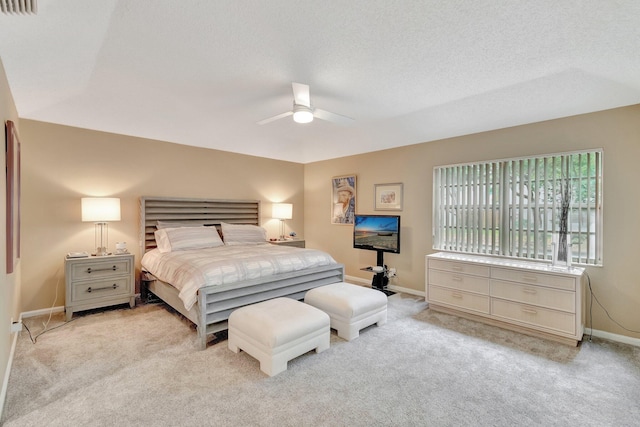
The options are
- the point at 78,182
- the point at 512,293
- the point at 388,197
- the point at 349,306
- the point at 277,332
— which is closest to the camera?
the point at 277,332

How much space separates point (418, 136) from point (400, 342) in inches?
120

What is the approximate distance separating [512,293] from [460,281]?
0.57 metres

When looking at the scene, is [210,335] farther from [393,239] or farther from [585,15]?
[585,15]

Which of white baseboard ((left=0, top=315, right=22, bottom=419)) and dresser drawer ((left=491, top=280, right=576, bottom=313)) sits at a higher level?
dresser drawer ((left=491, top=280, right=576, bottom=313))

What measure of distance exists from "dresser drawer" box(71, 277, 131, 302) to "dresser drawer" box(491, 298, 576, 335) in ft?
15.0

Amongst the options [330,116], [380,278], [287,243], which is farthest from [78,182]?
[380,278]

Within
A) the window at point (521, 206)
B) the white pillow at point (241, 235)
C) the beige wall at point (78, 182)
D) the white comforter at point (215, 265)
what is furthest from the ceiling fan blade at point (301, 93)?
the beige wall at point (78, 182)

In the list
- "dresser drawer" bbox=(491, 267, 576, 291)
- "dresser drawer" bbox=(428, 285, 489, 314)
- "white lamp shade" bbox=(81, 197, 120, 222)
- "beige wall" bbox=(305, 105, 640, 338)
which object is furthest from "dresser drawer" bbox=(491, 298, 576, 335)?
"white lamp shade" bbox=(81, 197, 120, 222)

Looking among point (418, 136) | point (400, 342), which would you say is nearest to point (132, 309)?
point (400, 342)

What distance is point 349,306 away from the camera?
9.89ft

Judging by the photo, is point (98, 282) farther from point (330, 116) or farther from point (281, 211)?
point (330, 116)

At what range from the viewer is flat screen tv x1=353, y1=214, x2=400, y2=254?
477 centimetres

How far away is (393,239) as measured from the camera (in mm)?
4781

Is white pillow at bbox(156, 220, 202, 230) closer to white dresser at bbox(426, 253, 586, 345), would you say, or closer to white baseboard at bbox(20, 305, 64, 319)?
white baseboard at bbox(20, 305, 64, 319)
